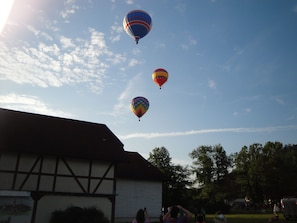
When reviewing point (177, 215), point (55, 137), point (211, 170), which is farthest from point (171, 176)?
point (177, 215)

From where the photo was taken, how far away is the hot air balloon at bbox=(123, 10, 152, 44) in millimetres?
21797

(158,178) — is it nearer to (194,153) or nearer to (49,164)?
(49,164)

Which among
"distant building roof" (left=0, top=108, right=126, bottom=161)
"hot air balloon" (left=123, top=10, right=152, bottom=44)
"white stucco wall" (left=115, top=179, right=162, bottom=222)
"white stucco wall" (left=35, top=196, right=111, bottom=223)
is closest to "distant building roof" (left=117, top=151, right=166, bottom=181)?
"white stucco wall" (left=115, top=179, right=162, bottom=222)

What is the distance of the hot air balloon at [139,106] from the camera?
85.9ft

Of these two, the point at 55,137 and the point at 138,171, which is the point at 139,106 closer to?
the point at 138,171

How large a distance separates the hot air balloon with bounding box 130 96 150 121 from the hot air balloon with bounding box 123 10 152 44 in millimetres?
5871

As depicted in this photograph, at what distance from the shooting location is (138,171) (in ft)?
84.3

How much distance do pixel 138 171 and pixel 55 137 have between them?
914cm

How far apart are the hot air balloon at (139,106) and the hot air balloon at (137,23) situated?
5871mm

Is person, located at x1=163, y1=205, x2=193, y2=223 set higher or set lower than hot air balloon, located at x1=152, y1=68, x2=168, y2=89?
lower

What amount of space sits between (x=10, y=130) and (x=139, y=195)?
39.6ft

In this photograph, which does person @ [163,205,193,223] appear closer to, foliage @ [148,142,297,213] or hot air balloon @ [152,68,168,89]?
hot air balloon @ [152,68,168,89]

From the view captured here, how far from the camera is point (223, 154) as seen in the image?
166 ft

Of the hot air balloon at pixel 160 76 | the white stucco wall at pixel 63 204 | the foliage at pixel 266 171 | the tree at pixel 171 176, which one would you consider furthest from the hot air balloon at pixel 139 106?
the foliage at pixel 266 171
